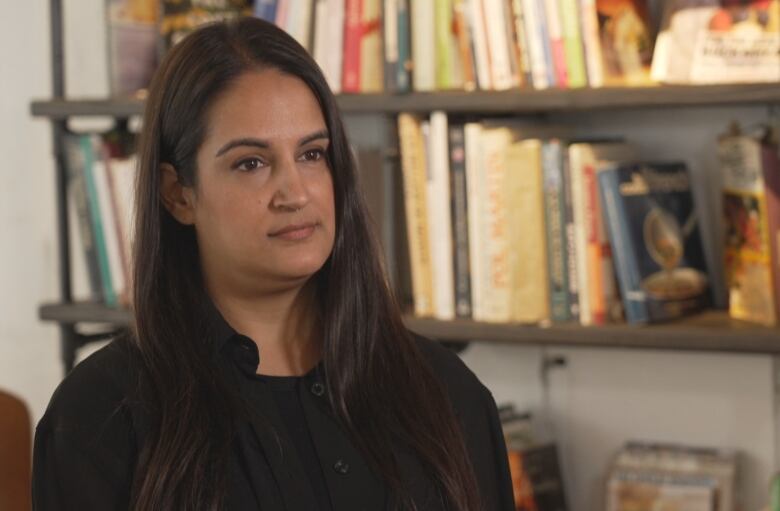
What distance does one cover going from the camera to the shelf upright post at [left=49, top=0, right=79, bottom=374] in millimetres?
2441

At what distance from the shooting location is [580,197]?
6.72 feet

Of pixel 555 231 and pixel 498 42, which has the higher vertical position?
pixel 498 42

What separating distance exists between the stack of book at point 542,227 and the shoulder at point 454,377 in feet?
1.95

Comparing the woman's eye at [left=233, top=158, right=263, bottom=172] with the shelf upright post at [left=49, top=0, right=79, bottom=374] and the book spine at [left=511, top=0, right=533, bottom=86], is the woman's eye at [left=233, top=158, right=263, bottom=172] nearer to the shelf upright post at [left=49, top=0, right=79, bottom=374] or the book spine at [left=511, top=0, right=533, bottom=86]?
the book spine at [left=511, top=0, right=533, bottom=86]

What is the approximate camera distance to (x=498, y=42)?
207 cm

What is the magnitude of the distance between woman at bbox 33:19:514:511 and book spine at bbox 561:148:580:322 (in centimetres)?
67

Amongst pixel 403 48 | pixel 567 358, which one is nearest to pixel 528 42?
pixel 403 48

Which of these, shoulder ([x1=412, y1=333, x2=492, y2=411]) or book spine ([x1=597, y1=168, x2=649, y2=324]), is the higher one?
book spine ([x1=597, y1=168, x2=649, y2=324])

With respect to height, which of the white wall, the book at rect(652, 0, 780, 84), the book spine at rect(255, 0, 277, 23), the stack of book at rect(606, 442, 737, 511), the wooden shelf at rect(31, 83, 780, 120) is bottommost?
the stack of book at rect(606, 442, 737, 511)

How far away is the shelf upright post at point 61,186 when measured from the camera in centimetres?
244

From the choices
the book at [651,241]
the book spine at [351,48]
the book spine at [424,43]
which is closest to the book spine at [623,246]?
the book at [651,241]

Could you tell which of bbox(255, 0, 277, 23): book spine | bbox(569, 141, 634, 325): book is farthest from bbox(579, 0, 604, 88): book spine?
bbox(255, 0, 277, 23): book spine

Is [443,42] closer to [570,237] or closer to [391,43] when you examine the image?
[391,43]

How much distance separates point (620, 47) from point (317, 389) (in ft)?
3.05
